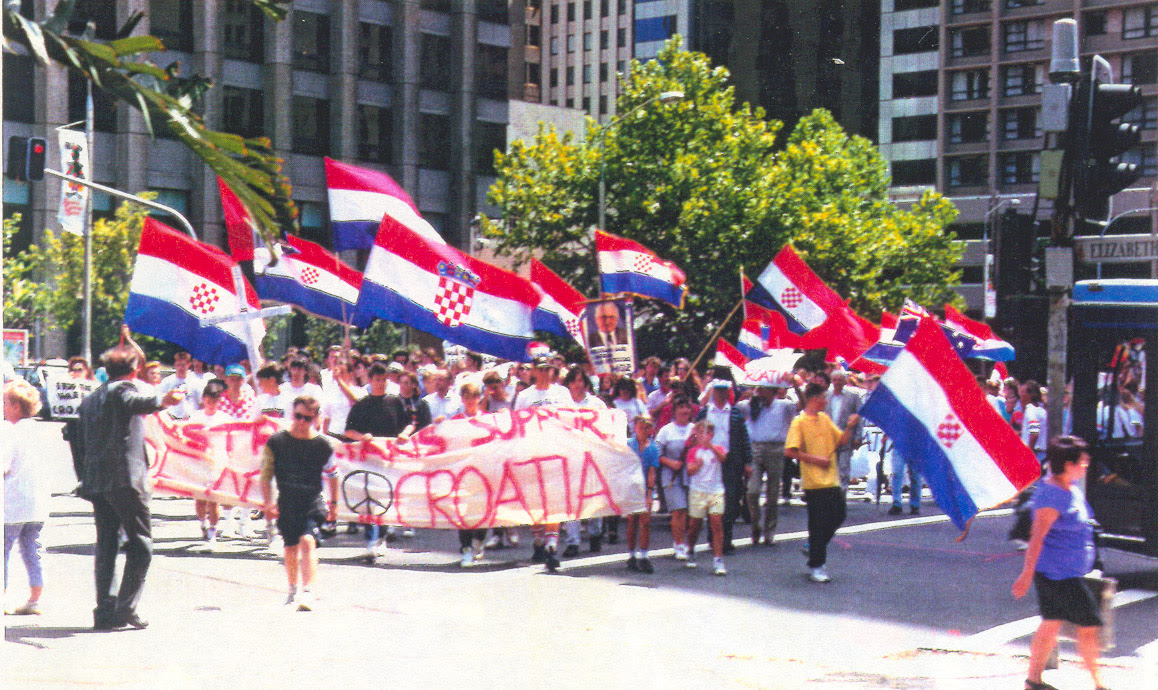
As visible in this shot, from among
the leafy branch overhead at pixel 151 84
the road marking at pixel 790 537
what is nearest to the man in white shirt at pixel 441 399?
the road marking at pixel 790 537

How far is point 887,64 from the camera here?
275 ft

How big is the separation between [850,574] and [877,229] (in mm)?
37316

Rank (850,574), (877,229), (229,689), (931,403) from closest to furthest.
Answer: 1. (229,689)
2. (931,403)
3. (850,574)
4. (877,229)

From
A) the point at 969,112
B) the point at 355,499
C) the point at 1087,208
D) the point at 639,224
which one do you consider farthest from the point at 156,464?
the point at 969,112

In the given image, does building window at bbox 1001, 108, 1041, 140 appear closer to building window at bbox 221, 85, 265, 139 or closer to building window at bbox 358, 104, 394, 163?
building window at bbox 358, 104, 394, 163

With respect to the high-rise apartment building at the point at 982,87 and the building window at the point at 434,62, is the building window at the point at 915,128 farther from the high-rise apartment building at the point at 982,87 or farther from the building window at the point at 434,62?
the building window at the point at 434,62

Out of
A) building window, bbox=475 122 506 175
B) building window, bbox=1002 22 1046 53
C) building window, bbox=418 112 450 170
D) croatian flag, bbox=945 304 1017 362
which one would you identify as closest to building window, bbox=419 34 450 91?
building window, bbox=418 112 450 170

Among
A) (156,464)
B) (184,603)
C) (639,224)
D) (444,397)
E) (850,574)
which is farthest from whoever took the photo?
(639,224)

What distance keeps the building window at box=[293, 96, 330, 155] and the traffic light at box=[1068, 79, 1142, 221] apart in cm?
4189

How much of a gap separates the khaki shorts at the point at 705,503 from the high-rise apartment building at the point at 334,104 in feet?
106

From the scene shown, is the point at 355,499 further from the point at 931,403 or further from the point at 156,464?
the point at 931,403

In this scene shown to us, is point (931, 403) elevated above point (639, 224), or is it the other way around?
point (639, 224)

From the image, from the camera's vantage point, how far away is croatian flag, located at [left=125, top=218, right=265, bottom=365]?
1419 cm

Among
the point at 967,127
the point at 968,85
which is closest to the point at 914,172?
the point at 967,127
